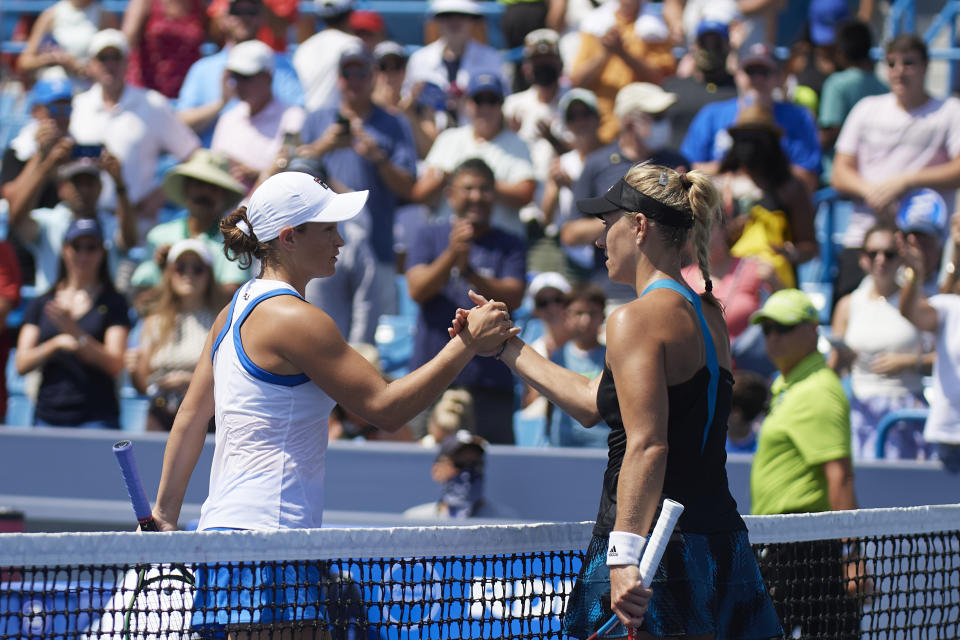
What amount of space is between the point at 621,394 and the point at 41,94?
793 cm

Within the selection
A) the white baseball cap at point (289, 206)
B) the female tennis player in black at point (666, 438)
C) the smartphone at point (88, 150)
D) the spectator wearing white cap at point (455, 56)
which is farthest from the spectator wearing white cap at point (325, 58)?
the female tennis player in black at point (666, 438)

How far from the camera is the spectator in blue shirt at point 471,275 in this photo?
7965 mm

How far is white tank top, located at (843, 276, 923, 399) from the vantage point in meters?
7.75

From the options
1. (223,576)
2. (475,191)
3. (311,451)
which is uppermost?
(475,191)

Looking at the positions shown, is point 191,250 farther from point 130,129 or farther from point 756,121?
point 756,121

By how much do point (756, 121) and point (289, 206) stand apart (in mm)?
5829

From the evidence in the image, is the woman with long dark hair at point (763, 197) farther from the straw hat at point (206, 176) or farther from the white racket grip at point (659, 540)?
the white racket grip at point (659, 540)

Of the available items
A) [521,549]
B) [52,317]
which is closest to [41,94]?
[52,317]

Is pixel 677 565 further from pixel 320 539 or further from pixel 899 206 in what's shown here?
pixel 899 206

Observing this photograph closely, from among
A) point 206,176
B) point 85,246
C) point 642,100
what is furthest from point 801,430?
point 85,246

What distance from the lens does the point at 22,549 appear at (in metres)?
3.24

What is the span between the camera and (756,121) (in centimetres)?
899

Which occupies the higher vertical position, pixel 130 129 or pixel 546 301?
pixel 130 129

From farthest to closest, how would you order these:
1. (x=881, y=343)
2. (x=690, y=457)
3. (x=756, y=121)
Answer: (x=756, y=121) < (x=881, y=343) < (x=690, y=457)
